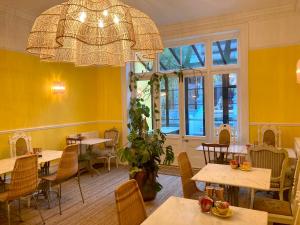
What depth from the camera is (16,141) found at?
4.60m

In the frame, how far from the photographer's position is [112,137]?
645cm

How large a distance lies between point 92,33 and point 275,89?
164 inches

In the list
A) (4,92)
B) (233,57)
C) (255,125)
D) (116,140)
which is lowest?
(116,140)

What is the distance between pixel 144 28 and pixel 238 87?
3708 mm

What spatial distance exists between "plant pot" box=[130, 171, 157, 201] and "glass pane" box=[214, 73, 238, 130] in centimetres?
237

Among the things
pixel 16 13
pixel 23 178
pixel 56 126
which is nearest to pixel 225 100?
pixel 56 126

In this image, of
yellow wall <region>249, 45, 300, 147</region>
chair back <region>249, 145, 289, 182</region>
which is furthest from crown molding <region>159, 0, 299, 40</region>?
chair back <region>249, 145, 289, 182</region>

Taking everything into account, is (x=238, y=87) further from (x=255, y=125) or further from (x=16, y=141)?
(x=16, y=141)

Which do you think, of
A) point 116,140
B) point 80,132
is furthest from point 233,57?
point 80,132

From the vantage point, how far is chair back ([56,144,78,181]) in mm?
3605

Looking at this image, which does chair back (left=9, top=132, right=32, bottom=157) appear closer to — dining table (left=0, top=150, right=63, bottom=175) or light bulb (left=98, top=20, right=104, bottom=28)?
dining table (left=0, top=150, right=63, bottom=175)

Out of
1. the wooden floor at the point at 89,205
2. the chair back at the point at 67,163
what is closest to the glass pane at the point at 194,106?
the wooden floor at the point at 89,205

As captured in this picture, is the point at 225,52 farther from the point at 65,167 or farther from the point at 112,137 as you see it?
the point at 65,167

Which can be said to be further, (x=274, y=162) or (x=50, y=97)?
(x=50, y=97)
